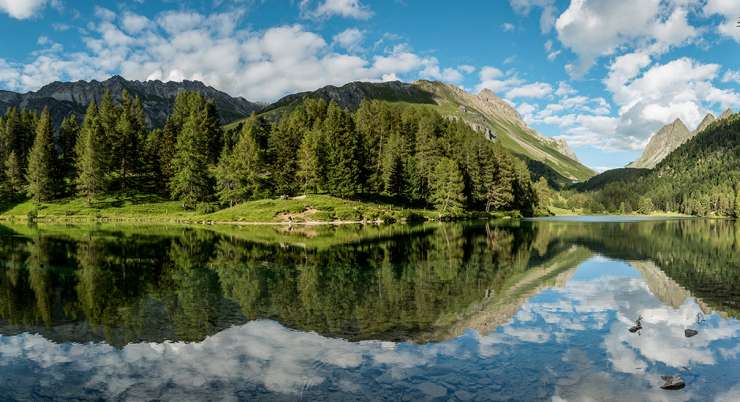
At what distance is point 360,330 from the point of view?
18.9 metres

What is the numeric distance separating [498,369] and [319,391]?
5.86 meters

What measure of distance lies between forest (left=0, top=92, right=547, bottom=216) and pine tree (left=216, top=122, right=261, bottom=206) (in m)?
0.22

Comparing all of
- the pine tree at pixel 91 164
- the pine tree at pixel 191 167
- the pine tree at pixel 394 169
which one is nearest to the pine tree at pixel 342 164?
the pine tree at pixel 394 169

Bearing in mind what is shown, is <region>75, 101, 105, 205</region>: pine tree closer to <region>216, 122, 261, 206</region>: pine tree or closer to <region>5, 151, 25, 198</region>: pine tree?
<region>5, 151, 25, 198</region>: pine tree

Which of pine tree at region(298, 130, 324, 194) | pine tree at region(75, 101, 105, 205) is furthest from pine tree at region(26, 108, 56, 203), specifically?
pine tree at region(298, 130, 324, 194)

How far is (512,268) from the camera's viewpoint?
119ft

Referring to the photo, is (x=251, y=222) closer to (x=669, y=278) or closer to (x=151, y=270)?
(x=151, y=270)

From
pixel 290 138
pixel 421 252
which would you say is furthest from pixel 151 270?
pixel 290 138

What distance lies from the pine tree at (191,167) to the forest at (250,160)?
0.82 feet

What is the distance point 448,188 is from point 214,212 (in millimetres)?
53288

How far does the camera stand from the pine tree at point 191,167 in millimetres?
102594

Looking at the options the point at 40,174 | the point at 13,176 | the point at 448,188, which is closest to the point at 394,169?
the point at 448,188

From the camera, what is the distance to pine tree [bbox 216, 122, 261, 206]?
101 m

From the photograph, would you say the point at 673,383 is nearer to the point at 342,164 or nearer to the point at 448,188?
the point at 342,164
